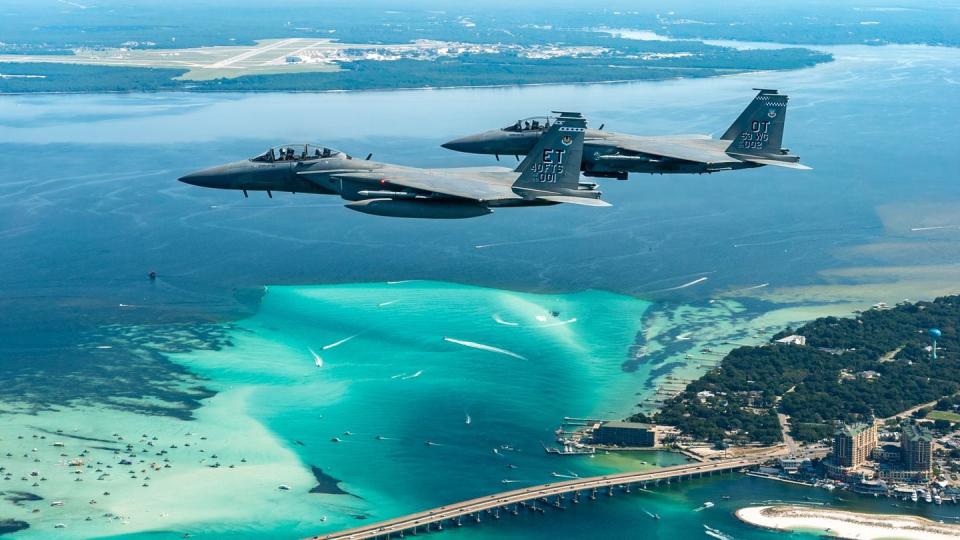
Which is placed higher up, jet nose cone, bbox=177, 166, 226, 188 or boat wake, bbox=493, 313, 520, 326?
jet nose cone, bbox=177, 166, 226, 188

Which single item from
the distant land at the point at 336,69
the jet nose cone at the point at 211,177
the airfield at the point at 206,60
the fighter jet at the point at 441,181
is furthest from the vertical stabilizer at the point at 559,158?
the airfield at the point at 206,60

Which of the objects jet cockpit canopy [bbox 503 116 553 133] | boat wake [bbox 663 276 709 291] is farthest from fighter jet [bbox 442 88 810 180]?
boat wake [bbox 663 276 709 291]

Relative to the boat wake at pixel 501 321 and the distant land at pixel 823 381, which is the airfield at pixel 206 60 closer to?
the boat wake at pixel 501 321

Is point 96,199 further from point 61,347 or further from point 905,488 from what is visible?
point 905,488

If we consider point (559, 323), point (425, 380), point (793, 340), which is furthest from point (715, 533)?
point (559, 323)

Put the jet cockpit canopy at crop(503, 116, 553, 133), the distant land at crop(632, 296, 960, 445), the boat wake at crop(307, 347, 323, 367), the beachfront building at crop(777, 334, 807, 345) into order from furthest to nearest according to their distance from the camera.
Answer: the beachfront building at crop(777, 334, 807, 345), the boat wake at crop(307, 347, 323, 367), the distant land at crop(632, 296, 960, 445), the jet cockpit canopy at crop(503, 116, 553, 133)

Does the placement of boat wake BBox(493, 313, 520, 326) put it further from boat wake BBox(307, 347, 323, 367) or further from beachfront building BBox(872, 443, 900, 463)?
beachfront building BBox(872, 443, 900, 463)

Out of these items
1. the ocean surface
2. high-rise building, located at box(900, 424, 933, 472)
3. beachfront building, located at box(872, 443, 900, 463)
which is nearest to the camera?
the ocean surface
